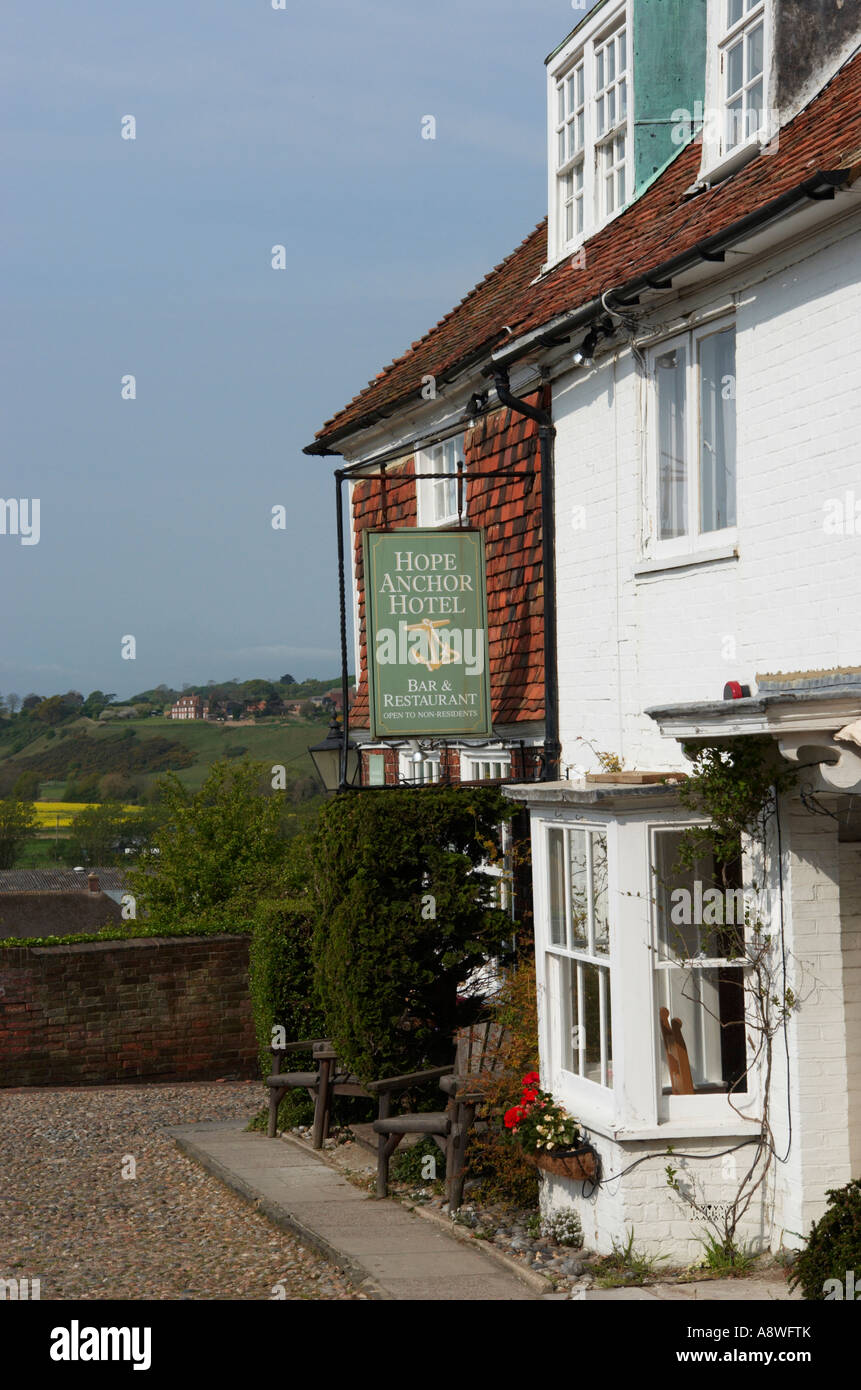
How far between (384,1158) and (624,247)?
6381 mm

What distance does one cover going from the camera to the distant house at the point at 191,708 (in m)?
108

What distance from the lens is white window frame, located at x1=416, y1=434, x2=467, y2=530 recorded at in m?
12.9

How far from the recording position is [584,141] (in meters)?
11.3

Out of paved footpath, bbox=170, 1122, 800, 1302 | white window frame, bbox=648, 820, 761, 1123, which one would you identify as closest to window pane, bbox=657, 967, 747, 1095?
white window frame, bbox=648, 820, 761, 1123

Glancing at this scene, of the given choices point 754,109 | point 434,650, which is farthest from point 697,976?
point 754,109

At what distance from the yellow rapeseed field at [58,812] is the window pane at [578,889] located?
10232cm

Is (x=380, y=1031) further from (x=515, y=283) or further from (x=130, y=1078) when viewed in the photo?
(x=130, y=1078)

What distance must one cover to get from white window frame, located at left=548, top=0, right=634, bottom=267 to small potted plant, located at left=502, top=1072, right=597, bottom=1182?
6563 mm

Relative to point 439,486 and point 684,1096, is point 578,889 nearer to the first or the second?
point 684,1096

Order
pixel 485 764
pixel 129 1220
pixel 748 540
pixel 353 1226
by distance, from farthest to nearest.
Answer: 1. pixel 485 764
2. pixel 129 1220
3. pixel 353 1226
4. pixel 748 540

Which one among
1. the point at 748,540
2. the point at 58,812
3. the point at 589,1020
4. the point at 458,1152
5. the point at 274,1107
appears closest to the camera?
the point at 748,540

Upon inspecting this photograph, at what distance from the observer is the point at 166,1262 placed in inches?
334

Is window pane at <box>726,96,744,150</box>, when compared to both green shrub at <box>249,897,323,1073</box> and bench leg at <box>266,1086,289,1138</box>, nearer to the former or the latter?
green shrub at <box>249,897,323,1073</box>
